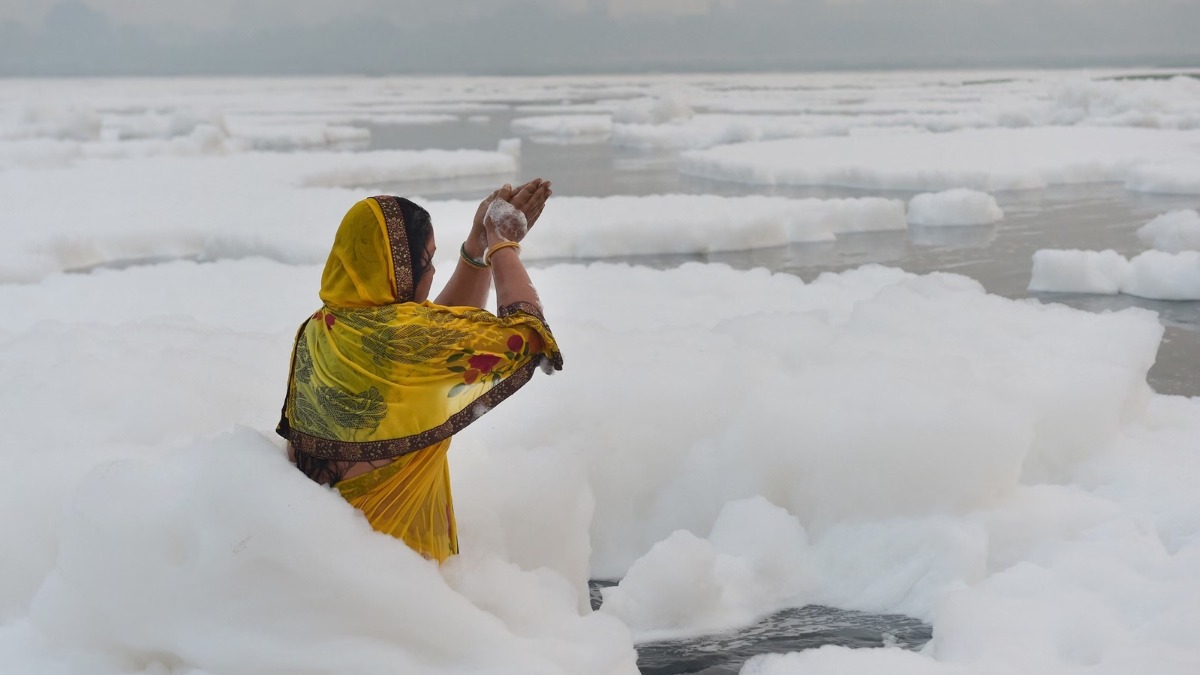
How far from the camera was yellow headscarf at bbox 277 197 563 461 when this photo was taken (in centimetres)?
199

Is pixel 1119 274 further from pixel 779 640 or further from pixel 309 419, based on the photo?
pixel 309 419

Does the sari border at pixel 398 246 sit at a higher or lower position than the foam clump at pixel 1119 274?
higher

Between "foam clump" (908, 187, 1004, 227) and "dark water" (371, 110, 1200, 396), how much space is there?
16 cm

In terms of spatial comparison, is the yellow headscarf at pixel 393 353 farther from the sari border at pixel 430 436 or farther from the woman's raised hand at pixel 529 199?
the woman's raised hand at pixel 529 199

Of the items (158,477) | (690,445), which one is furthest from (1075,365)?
(158,477)

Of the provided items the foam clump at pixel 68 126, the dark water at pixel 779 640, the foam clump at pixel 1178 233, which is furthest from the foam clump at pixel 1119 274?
the foam clump at pixel 68 126

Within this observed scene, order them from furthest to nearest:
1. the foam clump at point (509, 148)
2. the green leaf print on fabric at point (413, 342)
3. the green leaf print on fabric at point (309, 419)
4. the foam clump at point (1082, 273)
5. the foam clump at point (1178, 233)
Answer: the foam clump at point (509, 148)
the foam clump at point (1178, 233)
the foam clump at point (1082, 273)
the green leaf print on fabric at point (309, 419)
the green leaf print on fabric at point (413, 342)

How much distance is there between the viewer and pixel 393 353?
6.51 ft

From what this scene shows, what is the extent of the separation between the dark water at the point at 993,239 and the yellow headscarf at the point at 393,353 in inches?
A: 142

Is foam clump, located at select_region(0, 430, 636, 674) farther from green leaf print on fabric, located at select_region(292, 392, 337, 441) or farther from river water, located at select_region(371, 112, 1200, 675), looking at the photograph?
river water, located at select_region(371, 112, 1200, 675)

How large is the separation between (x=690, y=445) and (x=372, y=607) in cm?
162

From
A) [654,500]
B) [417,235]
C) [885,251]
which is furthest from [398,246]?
[885,251]

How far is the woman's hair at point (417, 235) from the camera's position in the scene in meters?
2.06

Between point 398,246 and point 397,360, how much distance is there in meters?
0.20
